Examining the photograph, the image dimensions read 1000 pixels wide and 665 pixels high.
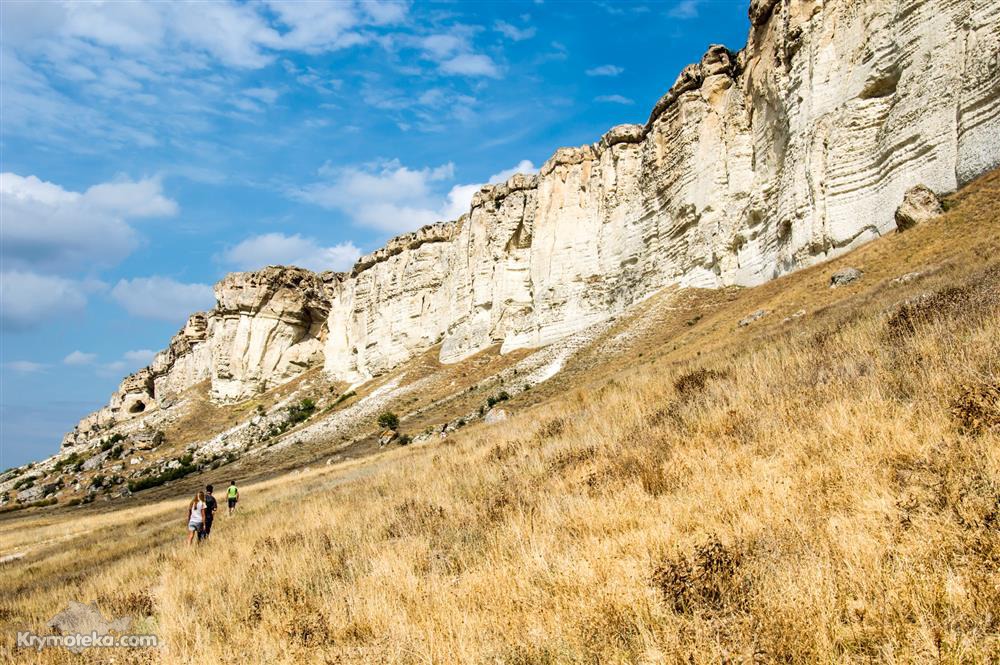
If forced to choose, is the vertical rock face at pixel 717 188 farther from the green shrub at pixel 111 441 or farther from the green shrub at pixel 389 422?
the green shrub at pixel 389 422

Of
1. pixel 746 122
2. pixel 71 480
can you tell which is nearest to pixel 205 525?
pixel 746 122

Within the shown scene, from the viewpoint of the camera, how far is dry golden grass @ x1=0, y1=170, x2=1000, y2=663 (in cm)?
267

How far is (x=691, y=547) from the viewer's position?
142 inches

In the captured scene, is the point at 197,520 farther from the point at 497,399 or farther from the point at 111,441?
the point at 111,441

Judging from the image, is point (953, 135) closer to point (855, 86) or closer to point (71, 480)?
point (855, 86)

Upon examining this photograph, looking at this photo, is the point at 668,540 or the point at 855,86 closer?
the point at 668,540

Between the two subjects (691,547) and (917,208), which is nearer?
(691,547)

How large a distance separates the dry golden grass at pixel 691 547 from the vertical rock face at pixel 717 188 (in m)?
19.4

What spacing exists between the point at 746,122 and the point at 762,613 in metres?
40.0

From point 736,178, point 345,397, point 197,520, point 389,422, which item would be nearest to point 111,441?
point 345,397

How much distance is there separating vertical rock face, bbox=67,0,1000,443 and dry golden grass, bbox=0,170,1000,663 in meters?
19.4

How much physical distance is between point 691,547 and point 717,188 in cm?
3711

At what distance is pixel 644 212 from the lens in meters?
43.8

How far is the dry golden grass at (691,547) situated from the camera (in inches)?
105
